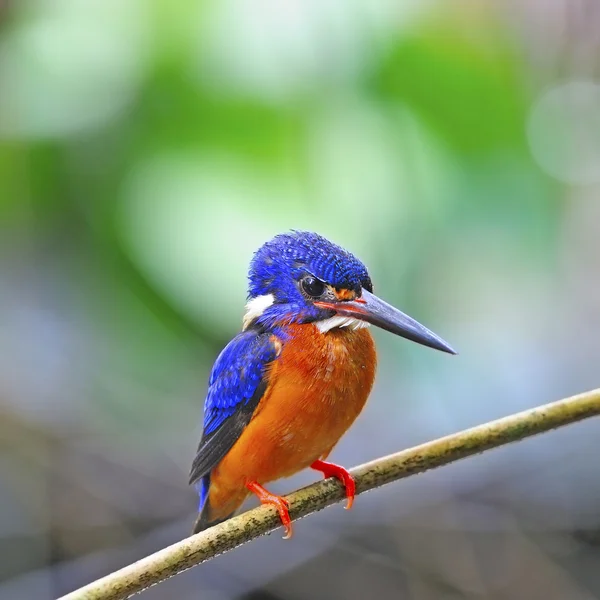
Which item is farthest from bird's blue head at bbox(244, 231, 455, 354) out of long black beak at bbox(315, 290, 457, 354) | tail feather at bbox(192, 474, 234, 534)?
tail feather at bbox(192, 474, 234, 534)

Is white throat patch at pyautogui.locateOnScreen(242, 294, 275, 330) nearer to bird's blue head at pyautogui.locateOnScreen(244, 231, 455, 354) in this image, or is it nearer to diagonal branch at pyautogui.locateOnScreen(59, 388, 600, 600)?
bird's blue head at pyautogui.locateOnScreen(244, 231, 455, 354)

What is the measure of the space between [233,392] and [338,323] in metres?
0.32

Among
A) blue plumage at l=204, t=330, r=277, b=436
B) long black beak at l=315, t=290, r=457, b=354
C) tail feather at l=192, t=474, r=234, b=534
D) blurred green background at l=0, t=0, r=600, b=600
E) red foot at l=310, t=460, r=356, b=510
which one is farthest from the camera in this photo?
blurred green background at l=0, t=0, r=600, b=600

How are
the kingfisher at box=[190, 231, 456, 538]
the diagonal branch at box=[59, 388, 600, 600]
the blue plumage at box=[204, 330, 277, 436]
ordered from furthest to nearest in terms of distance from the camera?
the blue plumage at box=[204, 330, 277, 436], the kingfisher at box=[190, 231, 456, 538], the diagonal branch at box=[59, 388, 600, 600]

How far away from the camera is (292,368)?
70.1 inches

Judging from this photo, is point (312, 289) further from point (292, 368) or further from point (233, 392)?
point (233, 392)

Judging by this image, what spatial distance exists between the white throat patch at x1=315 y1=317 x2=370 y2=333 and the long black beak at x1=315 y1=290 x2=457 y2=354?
1cm

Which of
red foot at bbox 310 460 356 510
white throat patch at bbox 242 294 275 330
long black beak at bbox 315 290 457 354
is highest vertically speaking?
long black beak at bbox 315 290 457 354

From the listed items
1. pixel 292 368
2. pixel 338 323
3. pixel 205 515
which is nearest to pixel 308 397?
pixel 292 368

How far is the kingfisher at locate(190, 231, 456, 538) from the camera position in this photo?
1.71 meters

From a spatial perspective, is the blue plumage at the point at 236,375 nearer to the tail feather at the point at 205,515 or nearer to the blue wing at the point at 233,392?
the blue wing at the point at 233,392

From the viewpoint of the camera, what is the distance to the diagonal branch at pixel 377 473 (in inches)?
47.1

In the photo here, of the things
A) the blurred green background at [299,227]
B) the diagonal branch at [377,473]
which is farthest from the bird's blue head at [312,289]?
the blurred green background at [299,227]

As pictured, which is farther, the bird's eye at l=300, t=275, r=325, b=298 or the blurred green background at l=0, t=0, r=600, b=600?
the blurred green background at l=0, t=0, r=600, b=600
